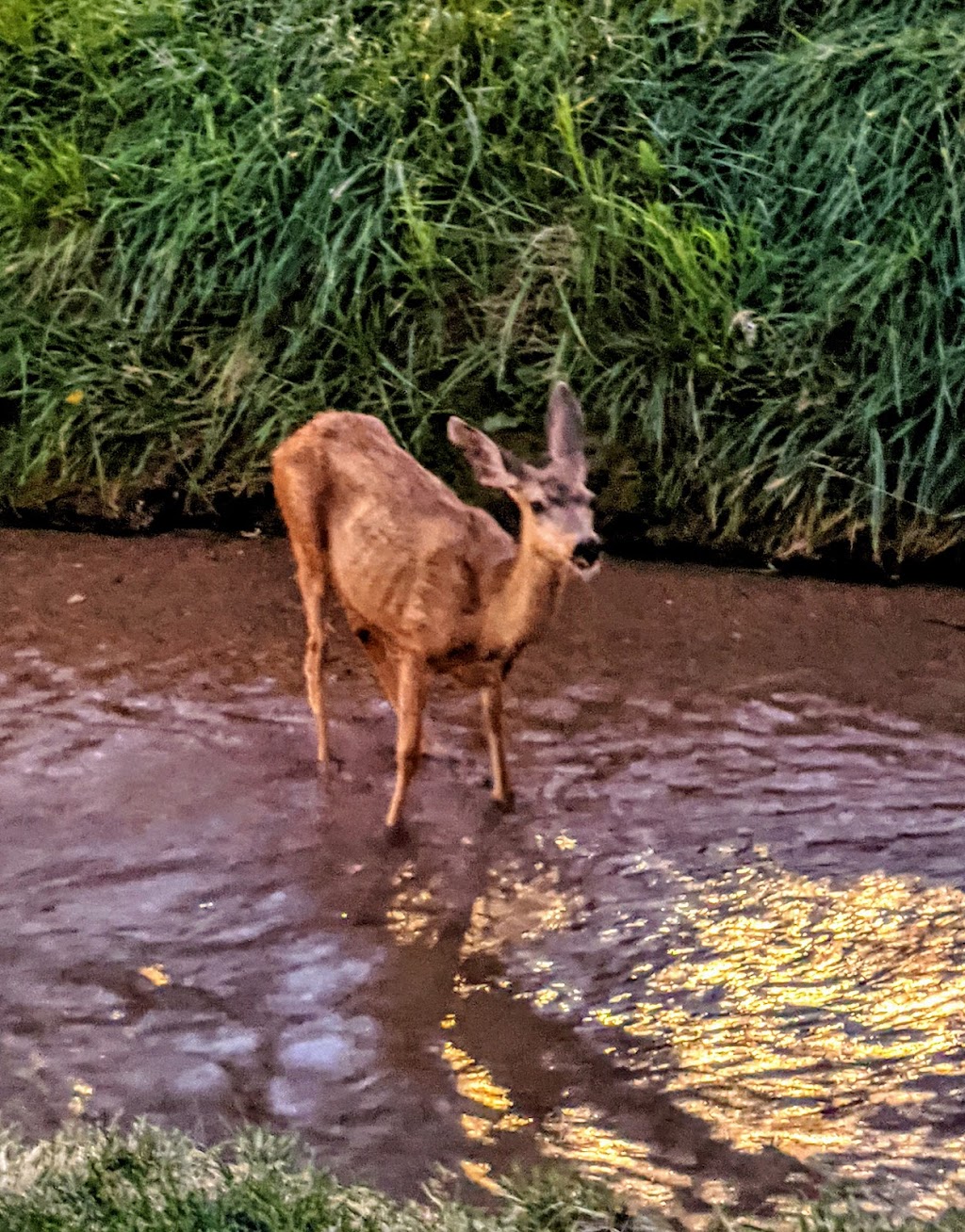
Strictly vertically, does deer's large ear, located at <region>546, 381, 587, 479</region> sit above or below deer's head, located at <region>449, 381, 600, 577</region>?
above

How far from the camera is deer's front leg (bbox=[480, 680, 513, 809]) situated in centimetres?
350

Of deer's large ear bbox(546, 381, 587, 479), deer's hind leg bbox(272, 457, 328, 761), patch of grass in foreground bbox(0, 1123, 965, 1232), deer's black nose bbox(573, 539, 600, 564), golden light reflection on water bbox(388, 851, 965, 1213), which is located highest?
deer's large ear bbox(546, 381, 587, 479)

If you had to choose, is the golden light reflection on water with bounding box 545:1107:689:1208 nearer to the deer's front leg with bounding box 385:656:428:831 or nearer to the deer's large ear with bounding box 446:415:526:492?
the deer's front leg with bounding box 385:656:428:831

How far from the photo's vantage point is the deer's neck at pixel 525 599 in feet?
10.1

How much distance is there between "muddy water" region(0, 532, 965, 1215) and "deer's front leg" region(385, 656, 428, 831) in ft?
0.59

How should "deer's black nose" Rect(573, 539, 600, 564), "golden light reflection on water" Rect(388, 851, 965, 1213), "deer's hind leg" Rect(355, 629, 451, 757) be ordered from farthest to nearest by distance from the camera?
"deer's hind leg" Rect(355, 629, 451, 757), "deer's black nose" Rect(573, 539, 600, 564), "golden light reflection on water" Rect(388, 851, 965, 1213)

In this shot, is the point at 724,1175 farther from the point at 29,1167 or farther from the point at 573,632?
the point at 573,632

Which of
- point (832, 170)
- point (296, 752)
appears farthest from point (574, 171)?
point (296, 752)

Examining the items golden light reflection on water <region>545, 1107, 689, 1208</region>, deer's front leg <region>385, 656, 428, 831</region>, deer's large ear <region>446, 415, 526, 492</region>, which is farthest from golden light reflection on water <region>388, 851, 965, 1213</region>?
deer's large ear <region>446, 415, 526, 492</region>

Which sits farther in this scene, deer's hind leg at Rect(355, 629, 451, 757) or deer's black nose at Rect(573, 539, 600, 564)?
deer's hind leg at Rect(355, 629, 451, 757)

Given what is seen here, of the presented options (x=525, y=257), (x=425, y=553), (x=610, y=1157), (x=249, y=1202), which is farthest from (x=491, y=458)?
(x=525, y=257)

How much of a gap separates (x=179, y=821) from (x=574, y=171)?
127 inches

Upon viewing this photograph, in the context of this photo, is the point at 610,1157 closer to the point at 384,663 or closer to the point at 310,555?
the point at 384,663

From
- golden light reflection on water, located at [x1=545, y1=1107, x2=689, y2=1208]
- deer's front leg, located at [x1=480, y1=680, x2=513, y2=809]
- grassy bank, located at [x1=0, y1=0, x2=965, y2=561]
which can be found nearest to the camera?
golden light reflection on water, located at [x1=545, y1=1107, x2=689, y2=1208]
